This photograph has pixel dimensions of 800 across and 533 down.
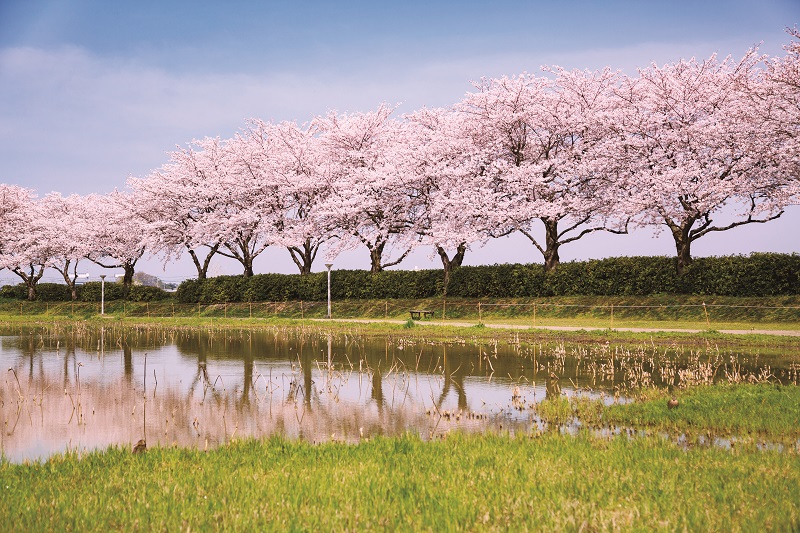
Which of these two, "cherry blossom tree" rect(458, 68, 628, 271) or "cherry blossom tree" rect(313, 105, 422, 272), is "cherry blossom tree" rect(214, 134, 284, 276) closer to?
"cherry blossom tree" rect(313, 105, 422, 272)

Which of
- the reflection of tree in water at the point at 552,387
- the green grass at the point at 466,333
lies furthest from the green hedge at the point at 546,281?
the reflection of tree in water at the point at 552,387

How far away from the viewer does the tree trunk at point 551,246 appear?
40406 mm

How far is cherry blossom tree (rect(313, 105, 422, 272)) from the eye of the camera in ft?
146

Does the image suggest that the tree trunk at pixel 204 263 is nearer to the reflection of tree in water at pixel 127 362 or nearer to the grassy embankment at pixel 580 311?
the grassy embankment at pixel 580 311

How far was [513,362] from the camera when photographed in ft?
61.7

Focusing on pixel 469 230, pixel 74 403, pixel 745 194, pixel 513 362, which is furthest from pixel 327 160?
pixel 74 403

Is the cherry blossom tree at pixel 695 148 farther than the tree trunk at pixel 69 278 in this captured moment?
No

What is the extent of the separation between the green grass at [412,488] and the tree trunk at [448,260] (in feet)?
117

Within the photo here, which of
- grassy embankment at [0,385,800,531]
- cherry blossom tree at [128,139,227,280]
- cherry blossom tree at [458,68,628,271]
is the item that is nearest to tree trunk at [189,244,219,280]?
cherry blossom tree at [128,139,227,280]

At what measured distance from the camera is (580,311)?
3538 centimetres

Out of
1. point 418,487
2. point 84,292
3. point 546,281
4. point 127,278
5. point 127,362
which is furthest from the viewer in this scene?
point 84,292

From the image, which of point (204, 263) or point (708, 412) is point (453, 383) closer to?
point (708, 412)

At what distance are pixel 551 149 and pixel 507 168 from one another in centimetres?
407

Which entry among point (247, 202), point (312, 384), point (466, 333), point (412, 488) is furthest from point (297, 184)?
point (412, 488)
